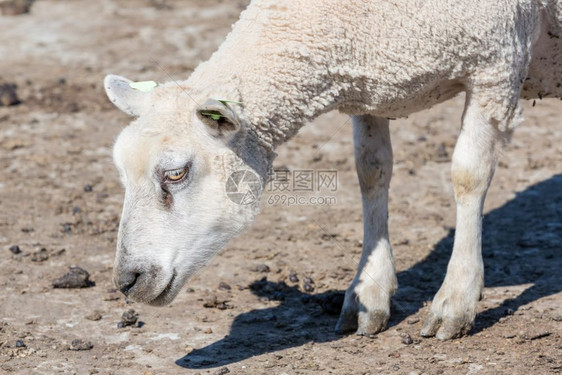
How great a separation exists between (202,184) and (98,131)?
5.07 metres

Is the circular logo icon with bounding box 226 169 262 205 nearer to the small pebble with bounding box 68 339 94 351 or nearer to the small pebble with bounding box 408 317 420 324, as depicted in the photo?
the small pebble with bounding box 68 339 94 351

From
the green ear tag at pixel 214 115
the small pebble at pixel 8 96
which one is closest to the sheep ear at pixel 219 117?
the green ear tag at pixel 214 115

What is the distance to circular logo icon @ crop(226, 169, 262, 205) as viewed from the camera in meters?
4.92

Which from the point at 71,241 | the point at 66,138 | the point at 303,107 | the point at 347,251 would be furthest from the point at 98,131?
the point at 303,107

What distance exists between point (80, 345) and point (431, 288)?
238 cm

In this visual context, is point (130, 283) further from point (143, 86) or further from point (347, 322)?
point (347, 322)

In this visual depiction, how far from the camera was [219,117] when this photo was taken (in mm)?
4668

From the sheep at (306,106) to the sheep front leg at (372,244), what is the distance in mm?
13

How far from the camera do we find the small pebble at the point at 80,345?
5.51m

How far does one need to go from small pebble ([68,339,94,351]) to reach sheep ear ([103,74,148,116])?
1.42 m

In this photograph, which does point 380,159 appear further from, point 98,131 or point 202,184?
point 98,131

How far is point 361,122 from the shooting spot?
615 cm

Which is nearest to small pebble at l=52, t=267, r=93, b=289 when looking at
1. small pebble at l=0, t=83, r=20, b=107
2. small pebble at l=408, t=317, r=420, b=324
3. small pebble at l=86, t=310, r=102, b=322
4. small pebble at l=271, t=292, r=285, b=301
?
small pebble at l=86, t=310, r=102, b=322

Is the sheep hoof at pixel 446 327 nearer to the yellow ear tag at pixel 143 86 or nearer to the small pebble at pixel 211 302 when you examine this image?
the small pebble at pixel 211 302
